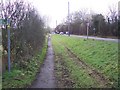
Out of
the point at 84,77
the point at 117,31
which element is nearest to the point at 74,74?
the point at 84,77

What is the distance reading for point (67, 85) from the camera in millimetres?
10148

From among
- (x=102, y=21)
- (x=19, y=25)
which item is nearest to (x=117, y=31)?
(x=102, y=21)

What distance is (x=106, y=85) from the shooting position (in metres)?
9.97

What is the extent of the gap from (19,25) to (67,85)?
20.9 feet

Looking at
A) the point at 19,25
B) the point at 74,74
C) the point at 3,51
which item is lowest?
the point at 74,74

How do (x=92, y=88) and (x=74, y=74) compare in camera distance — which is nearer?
(x=92, y=88)

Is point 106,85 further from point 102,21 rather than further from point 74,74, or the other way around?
point 102,21

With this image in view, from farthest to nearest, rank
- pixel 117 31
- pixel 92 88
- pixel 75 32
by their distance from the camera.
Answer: pixel 75 32 < pixel 117 31 < pixel 92 88

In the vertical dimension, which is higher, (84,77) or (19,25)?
(19,25)

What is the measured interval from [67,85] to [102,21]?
49.9 metres

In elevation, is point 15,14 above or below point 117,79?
above

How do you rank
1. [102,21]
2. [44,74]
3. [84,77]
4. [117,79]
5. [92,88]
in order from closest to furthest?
[92,88] < [117,79] < [84,77] < [44,74] < [102,21]

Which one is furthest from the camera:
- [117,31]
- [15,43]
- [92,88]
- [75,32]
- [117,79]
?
[75,32]

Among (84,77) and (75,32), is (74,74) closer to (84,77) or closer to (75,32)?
(84,77)
